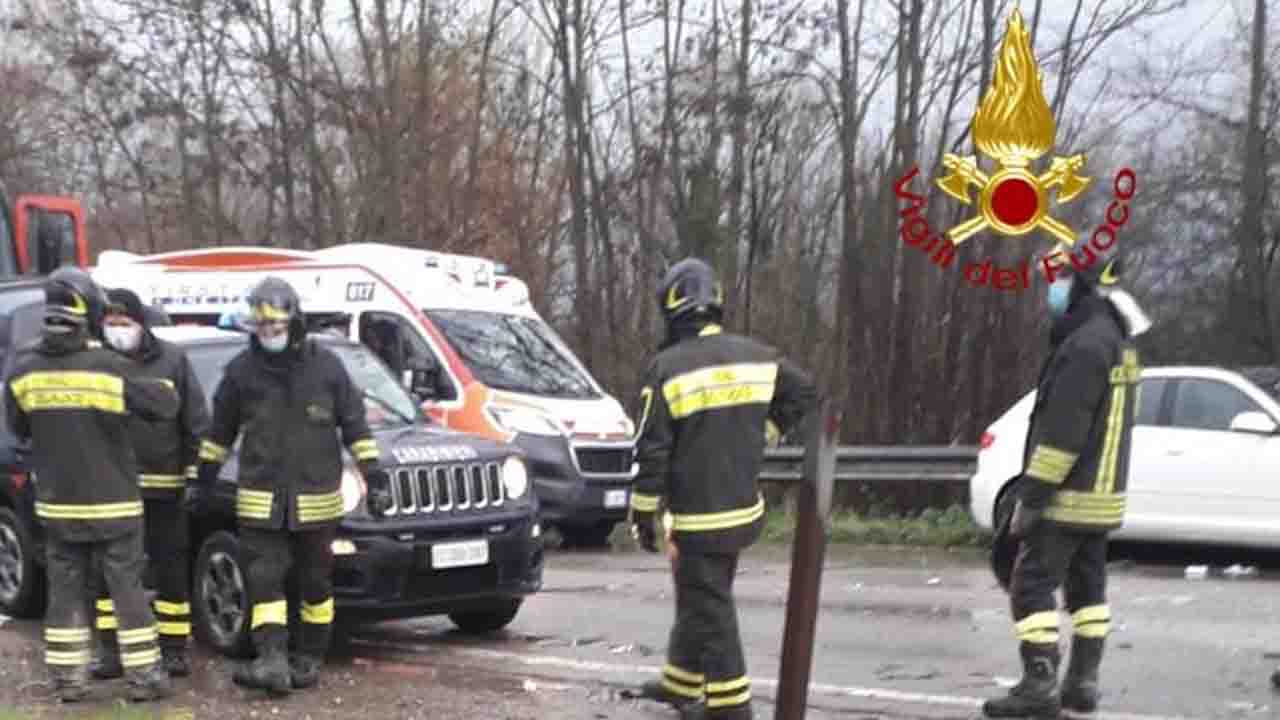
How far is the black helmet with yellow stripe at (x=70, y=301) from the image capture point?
7.64 m

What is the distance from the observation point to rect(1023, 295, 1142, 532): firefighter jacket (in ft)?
23.5

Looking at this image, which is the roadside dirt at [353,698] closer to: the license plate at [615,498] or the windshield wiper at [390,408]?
the windshield wiper at [390,408]

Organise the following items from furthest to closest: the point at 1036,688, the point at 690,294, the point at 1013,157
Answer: the point at 1013,157 → the point at 1036,688 → the point at 690,294

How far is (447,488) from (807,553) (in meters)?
4.03

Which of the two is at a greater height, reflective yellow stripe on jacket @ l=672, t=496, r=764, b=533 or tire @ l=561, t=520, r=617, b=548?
reflective yellow stripe on jacket @ l=672, t=496, r=764, b=533

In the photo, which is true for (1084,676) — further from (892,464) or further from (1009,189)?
(1009,189)

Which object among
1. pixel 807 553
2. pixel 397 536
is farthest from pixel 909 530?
pixel 807 553

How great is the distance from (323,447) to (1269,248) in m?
24.7

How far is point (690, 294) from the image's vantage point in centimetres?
703

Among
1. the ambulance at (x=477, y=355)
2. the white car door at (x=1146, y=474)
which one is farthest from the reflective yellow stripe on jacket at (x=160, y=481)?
the white car door at (x=1146, y=474)

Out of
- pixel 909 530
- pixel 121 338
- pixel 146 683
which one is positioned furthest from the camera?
pixel 909 530

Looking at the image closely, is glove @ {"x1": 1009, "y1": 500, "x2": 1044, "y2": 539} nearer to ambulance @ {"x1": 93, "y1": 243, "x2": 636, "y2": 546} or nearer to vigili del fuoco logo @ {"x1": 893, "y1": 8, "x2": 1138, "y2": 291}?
ambulance @ {"x1": 93, "y1": 243, "x2": 636, "y2": 546}

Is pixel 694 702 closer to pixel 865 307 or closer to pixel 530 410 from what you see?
pixel 530 410

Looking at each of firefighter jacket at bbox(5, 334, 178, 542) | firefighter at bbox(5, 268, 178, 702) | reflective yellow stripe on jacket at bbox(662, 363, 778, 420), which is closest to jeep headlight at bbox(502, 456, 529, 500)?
firefighter at bbox(5, 268, 178, 702)
